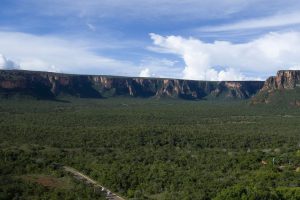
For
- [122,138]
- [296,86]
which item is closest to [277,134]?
[122,138]

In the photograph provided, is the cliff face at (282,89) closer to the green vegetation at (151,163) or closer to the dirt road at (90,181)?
the green vegetation at (151,163)

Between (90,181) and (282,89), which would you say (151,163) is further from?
(282,89)

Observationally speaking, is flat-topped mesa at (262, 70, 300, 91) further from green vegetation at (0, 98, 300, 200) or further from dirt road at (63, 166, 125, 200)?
dirt road at (63, 166, 125, 200)

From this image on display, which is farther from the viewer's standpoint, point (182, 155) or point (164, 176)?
point (182, 155)

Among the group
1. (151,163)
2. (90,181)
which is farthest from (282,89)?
(90,181)

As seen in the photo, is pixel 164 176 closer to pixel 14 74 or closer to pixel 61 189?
pixel 61 189

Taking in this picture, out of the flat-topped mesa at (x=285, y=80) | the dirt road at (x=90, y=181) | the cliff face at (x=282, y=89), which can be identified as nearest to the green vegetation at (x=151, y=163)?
the dirt road at (x=90, y=181)

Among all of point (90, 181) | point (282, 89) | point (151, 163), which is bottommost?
point (90, 181)
